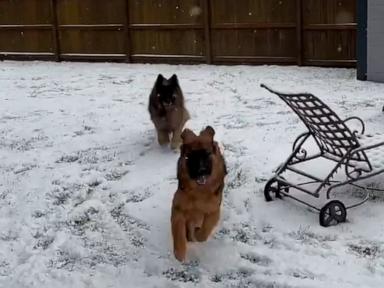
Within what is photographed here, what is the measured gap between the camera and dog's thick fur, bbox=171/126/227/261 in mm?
Answer: 4539

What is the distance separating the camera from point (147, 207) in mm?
5789

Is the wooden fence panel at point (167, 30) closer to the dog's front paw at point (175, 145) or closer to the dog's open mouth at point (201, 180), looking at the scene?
the dog's front paw at point (175, 145)

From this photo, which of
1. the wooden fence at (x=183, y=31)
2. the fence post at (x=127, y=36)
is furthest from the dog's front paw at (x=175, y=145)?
the fence post at (x=127, y=36)

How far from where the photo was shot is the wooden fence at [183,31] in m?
12.8

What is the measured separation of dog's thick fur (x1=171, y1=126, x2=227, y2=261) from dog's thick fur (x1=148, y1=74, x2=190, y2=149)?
7.95 feet

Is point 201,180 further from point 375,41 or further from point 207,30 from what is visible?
point 207,30

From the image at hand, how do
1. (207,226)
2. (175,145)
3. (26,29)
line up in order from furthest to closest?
(26,29), (175,145), (207,226)

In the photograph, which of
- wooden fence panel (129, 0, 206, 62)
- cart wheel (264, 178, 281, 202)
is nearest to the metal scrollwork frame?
cart wheel (264, 178, 281, 202)

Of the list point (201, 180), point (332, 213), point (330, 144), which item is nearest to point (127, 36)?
point (330, 144)

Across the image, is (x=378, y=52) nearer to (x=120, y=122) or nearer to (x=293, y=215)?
(x=120, y=122)

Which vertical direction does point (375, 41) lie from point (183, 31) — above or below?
below

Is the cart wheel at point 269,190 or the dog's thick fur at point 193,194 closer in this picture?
the dog's thick fur at point 193,194

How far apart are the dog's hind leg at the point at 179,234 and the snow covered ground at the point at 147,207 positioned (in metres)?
0.18

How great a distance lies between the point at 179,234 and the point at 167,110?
2.70 m
